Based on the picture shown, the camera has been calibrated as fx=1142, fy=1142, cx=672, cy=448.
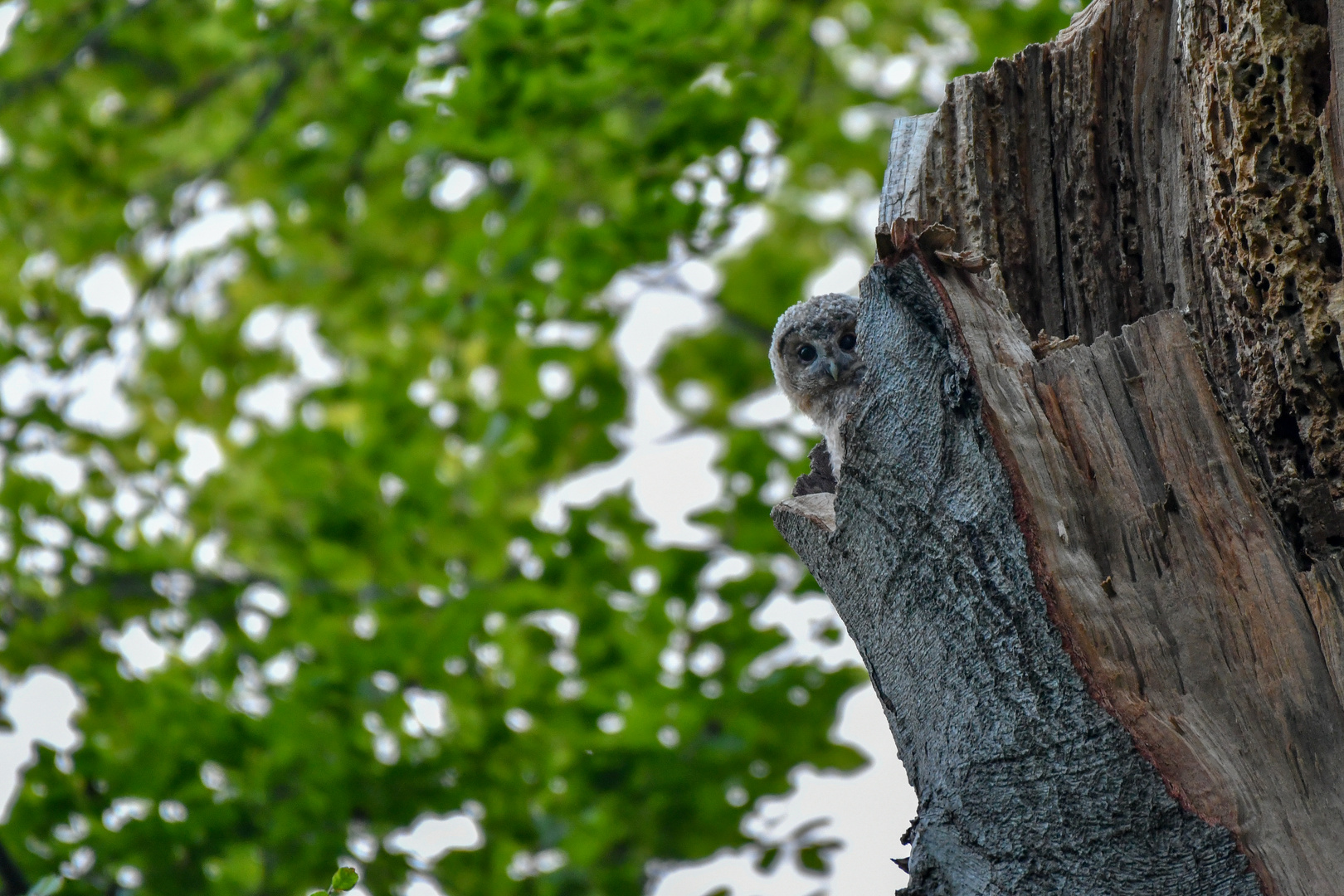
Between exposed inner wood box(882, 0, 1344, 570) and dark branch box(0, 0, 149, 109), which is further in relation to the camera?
dark branch box(0, 0, 149, 109)

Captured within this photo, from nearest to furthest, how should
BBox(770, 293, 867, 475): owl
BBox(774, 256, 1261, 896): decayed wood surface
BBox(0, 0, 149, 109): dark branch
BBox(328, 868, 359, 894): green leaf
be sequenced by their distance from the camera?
BBox(774, 256, 1261, 896): decayed wood surface → BBox(328, 868, 359, 894): green leaf → BBox(770, 293, 867, 475): owl → BBox(0, 0, 149, 109): dark branch

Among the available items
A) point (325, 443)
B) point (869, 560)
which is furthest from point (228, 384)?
point (869, 560)

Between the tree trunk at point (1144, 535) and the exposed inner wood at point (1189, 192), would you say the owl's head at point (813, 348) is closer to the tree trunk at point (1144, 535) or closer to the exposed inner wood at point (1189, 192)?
the exposed inner wood at point (1189, 192)

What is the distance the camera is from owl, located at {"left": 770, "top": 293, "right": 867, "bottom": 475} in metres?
2.96

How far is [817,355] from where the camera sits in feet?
10.1

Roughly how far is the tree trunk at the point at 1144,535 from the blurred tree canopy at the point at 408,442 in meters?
1.96

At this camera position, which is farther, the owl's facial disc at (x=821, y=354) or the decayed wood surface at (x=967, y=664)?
the owl's facial disc at (x=821, y=354)

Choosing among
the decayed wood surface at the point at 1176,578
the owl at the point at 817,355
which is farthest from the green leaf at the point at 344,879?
the owl at the point at 817,355

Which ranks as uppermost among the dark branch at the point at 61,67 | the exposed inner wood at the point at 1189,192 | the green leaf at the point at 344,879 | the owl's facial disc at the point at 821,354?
the dark branch at the point at 61,67

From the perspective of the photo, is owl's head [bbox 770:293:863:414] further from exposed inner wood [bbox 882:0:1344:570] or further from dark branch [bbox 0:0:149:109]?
dark branch [bbox 0:0:149:109]

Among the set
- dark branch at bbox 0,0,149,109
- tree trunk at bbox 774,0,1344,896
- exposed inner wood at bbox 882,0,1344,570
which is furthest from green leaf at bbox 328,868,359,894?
dark branch at bbox 0,0,149,109

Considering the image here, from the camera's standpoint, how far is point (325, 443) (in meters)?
5.02

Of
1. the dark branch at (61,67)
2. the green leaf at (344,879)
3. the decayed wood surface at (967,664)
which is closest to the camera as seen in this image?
the decayed wood surface at (967,664)

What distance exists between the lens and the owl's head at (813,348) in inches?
118
